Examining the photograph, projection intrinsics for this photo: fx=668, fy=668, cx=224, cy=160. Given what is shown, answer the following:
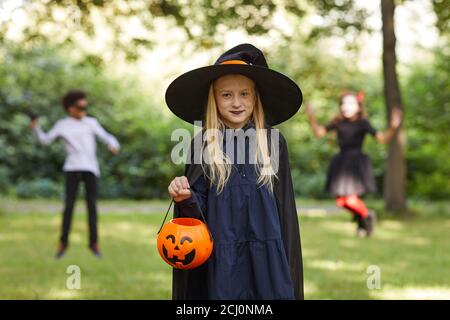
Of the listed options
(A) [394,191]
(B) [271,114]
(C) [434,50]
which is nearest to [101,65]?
(A) [394,191]

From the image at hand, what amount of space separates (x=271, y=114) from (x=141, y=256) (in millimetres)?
4386

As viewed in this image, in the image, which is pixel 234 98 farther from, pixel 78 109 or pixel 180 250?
pixel 78 109

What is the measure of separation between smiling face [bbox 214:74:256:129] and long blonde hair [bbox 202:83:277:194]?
0.04m

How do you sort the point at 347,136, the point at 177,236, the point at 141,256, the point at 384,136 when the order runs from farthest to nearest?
the point at 347,136 → the point at 384,136 → the point at 141,256 → the point at 177,236

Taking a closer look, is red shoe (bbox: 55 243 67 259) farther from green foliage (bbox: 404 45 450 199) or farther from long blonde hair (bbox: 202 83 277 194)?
green foliage (bbox: 404 45 450 199)

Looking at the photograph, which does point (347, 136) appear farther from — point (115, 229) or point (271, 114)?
point (271, 114)

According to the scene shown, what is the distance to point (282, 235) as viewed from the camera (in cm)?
355

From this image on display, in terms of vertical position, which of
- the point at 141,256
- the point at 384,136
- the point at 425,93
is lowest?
the point at 141,256

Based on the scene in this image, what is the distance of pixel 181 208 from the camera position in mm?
3439

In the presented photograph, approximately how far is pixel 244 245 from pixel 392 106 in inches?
361

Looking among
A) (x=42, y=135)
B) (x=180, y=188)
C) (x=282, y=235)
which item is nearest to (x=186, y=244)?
(x=180, y=188)

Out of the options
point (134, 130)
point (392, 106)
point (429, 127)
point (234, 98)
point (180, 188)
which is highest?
point (134, 130)

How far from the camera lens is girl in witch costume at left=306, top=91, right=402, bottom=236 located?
9.30m

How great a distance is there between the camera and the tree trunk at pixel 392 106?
1198 cm
